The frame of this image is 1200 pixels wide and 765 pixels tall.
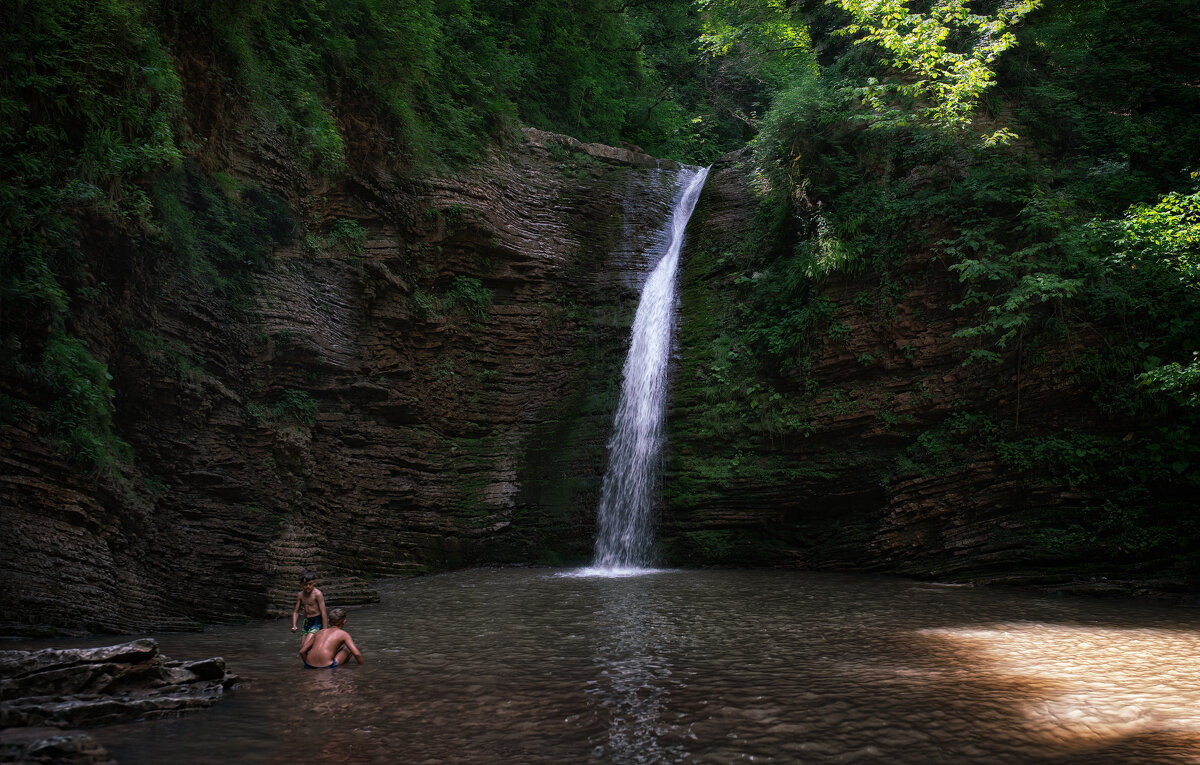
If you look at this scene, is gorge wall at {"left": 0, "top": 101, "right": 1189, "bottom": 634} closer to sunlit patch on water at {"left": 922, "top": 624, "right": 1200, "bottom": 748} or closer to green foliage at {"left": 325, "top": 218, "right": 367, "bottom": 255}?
green foliage at {"left": 325, "top": 218, "right": 367, "bottom": 255}

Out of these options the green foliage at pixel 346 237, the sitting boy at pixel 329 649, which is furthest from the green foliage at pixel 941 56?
the sitting boy at pixel 329 649

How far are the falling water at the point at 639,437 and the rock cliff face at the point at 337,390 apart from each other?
15.1 inches

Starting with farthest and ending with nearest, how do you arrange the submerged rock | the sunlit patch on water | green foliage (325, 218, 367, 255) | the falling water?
green foliage (325, 218, 367, 255) < the falling water < the sunlit patch on water < the submerged rock

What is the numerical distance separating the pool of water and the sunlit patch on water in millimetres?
20

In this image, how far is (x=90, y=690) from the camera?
4.60 m

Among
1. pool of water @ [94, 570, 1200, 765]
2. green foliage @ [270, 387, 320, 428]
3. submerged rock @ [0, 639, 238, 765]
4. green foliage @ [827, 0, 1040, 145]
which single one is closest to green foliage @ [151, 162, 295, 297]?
green foliage @ [270, 387, 320, 428]

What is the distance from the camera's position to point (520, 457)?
47.5ft

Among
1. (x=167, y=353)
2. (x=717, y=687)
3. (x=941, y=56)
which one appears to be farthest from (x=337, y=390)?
(x=941, y=56)

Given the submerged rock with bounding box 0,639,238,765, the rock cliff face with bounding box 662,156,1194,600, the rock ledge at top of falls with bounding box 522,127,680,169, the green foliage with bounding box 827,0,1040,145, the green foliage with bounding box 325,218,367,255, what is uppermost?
the rock ledge at top of falls with bounding box 522,127,680,169

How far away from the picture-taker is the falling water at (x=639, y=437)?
42.4ft

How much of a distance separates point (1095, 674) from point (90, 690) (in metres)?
6.99

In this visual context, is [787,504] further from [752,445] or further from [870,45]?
[870,45]

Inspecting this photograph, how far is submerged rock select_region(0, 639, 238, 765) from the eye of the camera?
3.84 m

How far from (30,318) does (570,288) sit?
1049 centimetres
